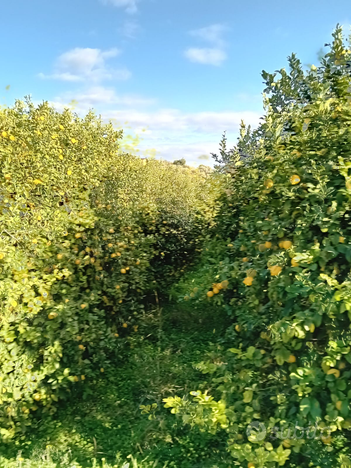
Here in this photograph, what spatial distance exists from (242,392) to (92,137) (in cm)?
331

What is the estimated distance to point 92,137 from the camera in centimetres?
424

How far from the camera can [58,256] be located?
3.14 metres

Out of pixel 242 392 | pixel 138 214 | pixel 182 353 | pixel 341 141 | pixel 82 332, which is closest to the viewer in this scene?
pixel 341 141

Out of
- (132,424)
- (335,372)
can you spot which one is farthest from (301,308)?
(132,424)

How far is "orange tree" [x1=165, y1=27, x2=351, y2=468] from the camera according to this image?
58.9 inches

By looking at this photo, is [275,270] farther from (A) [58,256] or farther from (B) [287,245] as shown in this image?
(A) [58,256]

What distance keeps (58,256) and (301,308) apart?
2.15 m

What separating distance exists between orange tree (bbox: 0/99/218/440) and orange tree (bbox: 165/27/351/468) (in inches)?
59.0

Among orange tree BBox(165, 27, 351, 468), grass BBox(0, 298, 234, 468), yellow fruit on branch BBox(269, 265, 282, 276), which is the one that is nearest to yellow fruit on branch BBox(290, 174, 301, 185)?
orange tree BBox(165, 27, 351, 468)

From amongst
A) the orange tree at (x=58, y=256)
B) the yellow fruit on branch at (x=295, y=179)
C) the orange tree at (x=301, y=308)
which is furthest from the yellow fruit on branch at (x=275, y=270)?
the orange tree at (x=58, y=256)

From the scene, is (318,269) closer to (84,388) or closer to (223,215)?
(223,215)

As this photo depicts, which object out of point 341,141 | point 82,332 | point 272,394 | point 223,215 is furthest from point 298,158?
point 82,332

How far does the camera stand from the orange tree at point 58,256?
2.88 m

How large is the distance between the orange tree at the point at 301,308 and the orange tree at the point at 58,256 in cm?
150
